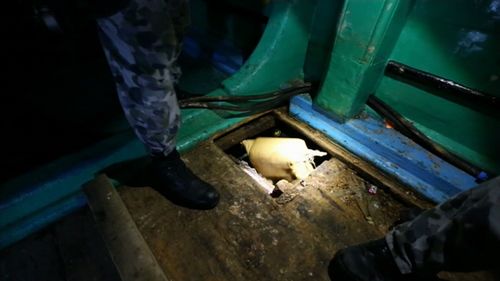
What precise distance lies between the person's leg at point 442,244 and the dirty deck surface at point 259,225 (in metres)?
0.26

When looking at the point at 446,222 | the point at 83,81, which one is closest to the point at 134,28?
the point at 446,222

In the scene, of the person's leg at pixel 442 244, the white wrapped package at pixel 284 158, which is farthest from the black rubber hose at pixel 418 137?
the person's leg at pixel 442 244

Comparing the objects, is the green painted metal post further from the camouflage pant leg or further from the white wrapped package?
the camouflage pant leg

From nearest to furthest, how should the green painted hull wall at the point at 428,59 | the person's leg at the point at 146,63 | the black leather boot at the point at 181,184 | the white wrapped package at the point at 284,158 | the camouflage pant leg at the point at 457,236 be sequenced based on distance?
the camouflage pant leg at the point at 457,236 → the person's leg at the point at 146,63 → the black leather boot at the point at 181,184 → the green painted hull wall at the point at 428,59 → the white wrapped package at the point at 284,158

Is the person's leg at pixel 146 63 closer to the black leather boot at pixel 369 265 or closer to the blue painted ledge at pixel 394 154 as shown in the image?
the black leather boot at pixel 369 265

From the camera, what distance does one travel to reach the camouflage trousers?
1.20 m

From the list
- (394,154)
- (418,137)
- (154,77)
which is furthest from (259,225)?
(418,137)

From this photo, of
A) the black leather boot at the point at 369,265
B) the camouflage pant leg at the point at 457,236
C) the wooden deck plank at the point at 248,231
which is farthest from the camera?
the wooden deck plank at the point at 248,231

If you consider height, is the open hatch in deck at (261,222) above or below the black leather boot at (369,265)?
below

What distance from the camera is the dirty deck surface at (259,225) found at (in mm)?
1527

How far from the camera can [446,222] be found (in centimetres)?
110

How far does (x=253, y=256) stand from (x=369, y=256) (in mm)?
609

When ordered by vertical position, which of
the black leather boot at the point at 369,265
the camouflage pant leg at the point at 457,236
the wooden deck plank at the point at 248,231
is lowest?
the wooden deck plank at the point at 248,231

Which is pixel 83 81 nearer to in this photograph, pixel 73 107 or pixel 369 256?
pixel 73 107
